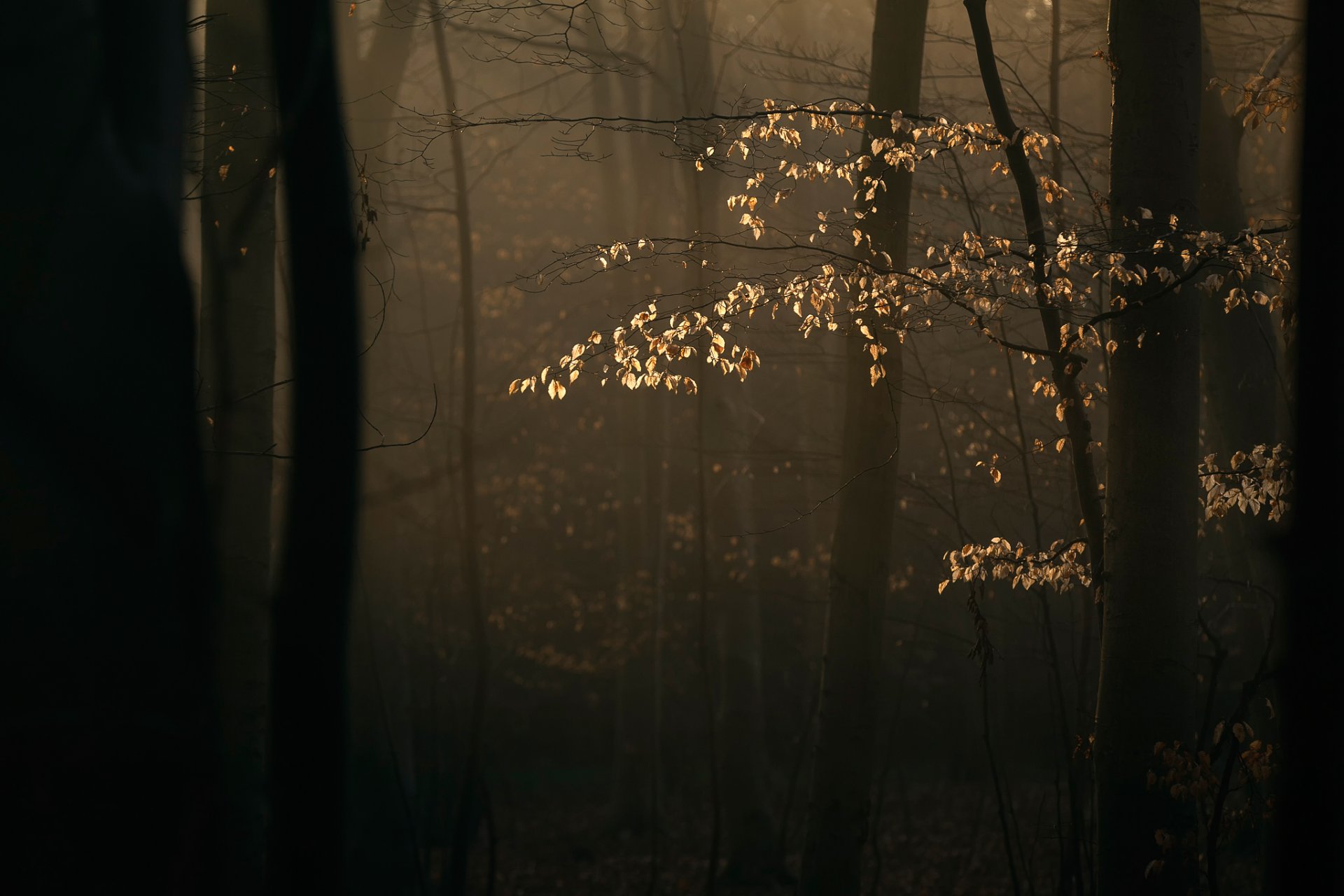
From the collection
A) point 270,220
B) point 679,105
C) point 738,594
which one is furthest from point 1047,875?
point 270,220

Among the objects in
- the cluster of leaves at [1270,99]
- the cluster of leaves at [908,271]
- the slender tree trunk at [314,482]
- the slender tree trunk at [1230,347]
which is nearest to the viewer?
the slender tree trunk at [314,482]

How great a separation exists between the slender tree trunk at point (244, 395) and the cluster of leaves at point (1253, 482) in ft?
15.5

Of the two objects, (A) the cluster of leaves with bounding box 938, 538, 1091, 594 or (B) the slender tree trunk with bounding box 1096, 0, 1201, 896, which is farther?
(A) the cluster of leaves with bounding box 938, 538, 1091, 594

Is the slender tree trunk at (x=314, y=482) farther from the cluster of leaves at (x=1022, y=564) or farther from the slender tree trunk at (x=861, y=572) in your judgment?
the slender tree trunk at (x=861, y=572)

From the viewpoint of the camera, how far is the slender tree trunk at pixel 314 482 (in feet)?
8.52

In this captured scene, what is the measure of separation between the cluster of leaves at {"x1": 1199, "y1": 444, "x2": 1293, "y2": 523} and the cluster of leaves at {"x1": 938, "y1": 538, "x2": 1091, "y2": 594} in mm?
725

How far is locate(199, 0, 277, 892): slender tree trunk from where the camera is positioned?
16.5ft

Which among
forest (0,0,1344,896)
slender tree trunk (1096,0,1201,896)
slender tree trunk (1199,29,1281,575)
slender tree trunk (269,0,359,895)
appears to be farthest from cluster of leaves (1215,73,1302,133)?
slender tree trunk (269,0,359,895)

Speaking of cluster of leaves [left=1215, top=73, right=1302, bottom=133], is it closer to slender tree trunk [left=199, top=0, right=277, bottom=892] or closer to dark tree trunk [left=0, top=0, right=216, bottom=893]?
slender tree trunk [left=199, top=0, right=277, bottom=892]

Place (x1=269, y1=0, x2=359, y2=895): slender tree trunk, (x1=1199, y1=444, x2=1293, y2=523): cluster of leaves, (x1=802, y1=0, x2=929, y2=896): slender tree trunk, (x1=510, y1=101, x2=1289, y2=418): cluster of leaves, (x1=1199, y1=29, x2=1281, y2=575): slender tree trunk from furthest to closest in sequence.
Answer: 1. (x1=1199, y1=29, x2=1281, y2=575): slender tree trunk
2. (x1=802, y1=0, x2=929, y2=896): slender tree trunk
3. (x1=1199, y1=444, x2=1293, y2=523): cluster of leaves
4. (x1=510, y1=101, x2=1289, y2=418): cluster of leaves
5. (x1=269, y1=0, x2=359, y2=895): slender tree trunk

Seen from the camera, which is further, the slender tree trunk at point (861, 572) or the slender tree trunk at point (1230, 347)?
the slender tree trunk at point (1230, 347)

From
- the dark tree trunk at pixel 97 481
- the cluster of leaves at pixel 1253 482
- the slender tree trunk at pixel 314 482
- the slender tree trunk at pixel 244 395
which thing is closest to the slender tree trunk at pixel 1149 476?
the cluster of leaves at pixel 1253 482

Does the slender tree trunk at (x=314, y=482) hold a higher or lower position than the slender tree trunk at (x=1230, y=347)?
lower

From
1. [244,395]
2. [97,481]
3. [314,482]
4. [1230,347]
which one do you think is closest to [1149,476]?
[314,482]
